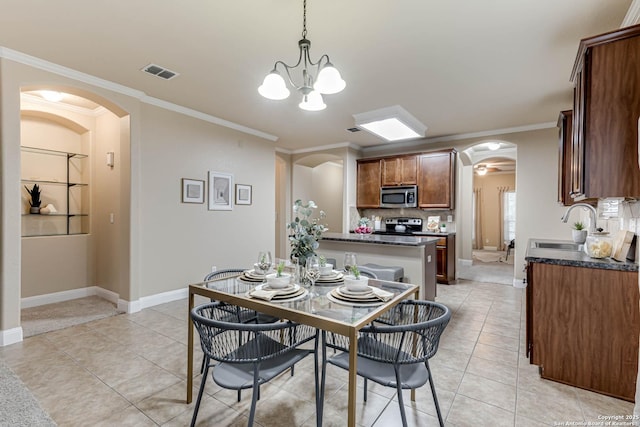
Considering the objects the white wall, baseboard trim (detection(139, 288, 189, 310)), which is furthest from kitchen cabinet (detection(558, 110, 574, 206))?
baseboard trim (detection(139, 288, 189, 310))

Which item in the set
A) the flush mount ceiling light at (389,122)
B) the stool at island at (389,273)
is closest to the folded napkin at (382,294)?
the stool at island at (389,273)

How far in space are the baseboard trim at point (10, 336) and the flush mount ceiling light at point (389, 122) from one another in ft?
13.9

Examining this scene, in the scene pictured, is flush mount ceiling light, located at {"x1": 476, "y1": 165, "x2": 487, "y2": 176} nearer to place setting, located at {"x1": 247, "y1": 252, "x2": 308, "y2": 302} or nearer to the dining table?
the dining table

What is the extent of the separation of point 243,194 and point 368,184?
2626mm

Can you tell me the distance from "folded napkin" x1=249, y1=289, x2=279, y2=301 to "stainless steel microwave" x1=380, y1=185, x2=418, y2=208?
15.1 ft

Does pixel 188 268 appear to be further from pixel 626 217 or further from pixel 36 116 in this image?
pixel 626 217

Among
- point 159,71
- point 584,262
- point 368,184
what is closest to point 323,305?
point 584,262

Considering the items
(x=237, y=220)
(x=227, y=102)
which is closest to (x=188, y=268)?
(x=237, y=220)

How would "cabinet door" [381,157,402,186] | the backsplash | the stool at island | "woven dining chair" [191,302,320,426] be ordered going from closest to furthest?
"woven dining chair" [191,302,320,426]
the stool at island
the backsplash
"cabinet door" [381,157,402,186]

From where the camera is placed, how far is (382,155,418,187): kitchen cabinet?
228 inches

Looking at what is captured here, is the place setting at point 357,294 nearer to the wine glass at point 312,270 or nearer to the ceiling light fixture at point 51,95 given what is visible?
the wine glass at point 312,270

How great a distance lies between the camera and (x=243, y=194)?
518 centimetres

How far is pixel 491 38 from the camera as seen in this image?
97.5 inches

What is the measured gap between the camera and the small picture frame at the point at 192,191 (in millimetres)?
4297
